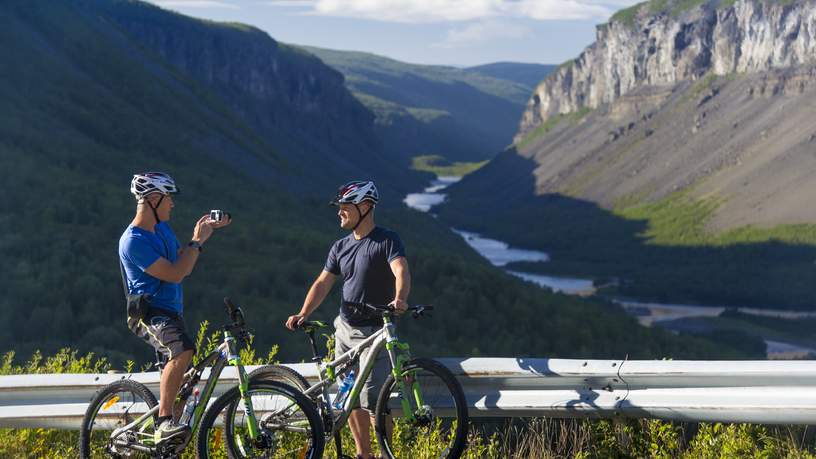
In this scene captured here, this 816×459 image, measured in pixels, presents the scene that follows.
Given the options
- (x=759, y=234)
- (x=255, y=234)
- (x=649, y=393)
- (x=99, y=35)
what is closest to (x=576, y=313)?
(x=255, y=234)

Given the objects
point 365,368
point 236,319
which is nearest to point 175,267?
point 236,319

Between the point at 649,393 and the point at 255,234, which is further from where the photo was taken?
the point at 255,234

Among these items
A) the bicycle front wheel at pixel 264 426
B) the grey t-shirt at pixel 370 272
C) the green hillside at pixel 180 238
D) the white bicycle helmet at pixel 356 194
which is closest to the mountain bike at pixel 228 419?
the bicycle front wheel at pixel 264 426

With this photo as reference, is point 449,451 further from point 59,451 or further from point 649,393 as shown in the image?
point 59,451

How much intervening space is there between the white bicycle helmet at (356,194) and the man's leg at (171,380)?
210 centimetres

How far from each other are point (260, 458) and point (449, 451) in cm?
178

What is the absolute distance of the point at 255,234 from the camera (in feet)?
270

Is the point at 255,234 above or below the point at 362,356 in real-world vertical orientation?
below

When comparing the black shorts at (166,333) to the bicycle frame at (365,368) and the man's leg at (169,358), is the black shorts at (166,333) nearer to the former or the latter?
the man's leg at (169,358)

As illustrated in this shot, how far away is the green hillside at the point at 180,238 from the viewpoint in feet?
174

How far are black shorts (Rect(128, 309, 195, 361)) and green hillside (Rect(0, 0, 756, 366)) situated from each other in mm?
15140

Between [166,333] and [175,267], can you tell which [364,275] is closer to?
[175,267]

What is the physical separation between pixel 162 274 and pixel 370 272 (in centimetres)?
200

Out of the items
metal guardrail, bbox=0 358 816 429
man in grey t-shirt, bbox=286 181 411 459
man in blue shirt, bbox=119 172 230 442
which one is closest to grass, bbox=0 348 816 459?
metal guardrail, bbox=0 358 816 429
